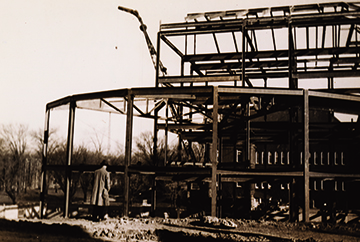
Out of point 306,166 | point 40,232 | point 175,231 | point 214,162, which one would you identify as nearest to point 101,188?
point 40,232

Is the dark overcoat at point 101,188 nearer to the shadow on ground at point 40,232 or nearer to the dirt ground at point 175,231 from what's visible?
the dirt ground at point 175,231

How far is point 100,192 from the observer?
13750 mm

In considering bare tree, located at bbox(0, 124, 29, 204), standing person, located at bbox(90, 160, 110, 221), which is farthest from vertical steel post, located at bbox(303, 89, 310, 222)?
bare tree, located at bbox(0, 124, 29, 204)

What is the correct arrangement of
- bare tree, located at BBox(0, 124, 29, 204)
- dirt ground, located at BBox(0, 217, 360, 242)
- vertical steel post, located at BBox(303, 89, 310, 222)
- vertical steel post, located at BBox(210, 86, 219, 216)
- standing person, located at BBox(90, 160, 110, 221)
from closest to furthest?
dirt ground, located at BBox(0, 217, 360, 242), vertical steel post, located at BBox(210, 86, 219, 216), vertical steel post, located at BBox(303, 89, 310, 222), standing person, located at BBox(90, 160, 110, 221), bare tree, located at BBox(0, 124, 29, 204)

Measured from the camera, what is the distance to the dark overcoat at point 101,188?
13703 millimetres

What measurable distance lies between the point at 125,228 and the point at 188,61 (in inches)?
471

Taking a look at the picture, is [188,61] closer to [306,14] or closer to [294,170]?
[306,14]

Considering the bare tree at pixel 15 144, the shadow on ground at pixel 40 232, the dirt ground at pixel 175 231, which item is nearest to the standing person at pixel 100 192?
the dirt ground at pixel 175 231

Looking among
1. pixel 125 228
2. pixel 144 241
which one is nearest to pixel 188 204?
pixel 125 228

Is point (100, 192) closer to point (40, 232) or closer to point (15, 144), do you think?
point (40, 232)

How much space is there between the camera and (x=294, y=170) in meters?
13.5

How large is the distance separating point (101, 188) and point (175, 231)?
4.14 m

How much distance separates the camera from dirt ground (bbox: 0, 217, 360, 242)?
10.3 meters

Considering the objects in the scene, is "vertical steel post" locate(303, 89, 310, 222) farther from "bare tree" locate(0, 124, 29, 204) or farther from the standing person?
"bare tree" locate(0, 124, 29, 204)
